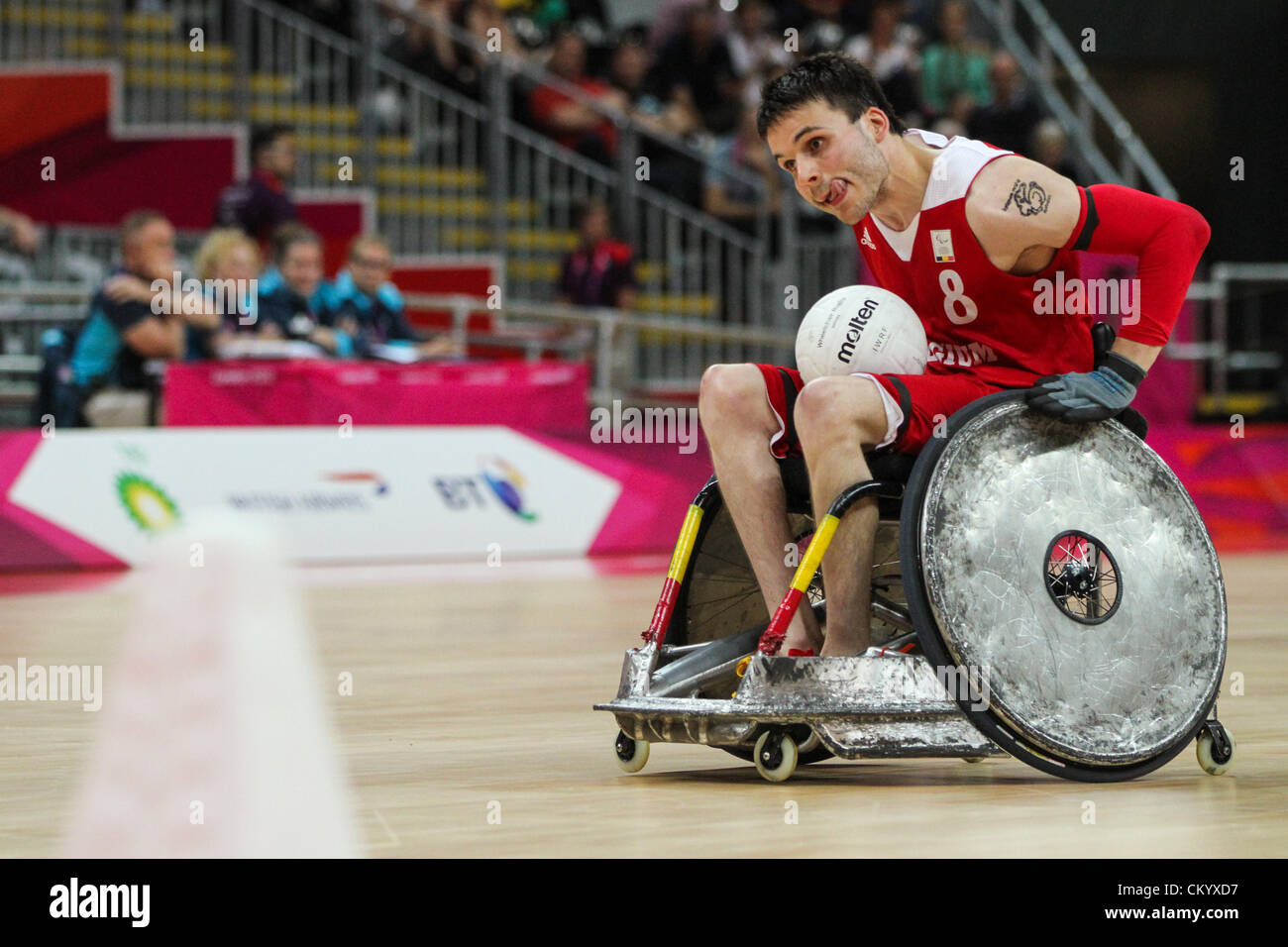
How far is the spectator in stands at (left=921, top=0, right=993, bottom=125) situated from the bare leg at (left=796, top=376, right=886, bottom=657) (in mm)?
13367

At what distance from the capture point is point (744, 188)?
55.6 feet

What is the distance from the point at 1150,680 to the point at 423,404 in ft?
27.0

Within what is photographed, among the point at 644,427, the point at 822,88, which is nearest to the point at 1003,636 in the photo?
the point at 822,88

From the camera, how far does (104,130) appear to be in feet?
53.0

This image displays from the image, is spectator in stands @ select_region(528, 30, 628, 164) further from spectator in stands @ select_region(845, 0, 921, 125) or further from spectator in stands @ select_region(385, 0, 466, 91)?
spectator in stands @ select_region(845, 0, 921, 125)

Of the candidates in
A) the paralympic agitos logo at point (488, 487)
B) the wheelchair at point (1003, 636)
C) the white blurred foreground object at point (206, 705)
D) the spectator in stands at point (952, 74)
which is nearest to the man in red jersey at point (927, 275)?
the wheelchair at point (1003, 636)

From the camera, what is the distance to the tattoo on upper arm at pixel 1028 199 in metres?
4.61

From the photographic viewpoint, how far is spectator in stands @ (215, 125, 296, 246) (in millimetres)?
13820

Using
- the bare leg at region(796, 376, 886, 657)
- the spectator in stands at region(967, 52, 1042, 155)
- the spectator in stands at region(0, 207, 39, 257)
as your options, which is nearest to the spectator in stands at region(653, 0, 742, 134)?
the spectator in stands at region(967, 52, 1042, 155)

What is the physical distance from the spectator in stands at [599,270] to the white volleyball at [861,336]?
10.7 meters

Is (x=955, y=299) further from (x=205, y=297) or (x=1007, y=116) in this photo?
(x=1007, y=116)

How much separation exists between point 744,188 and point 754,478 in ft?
41.2
